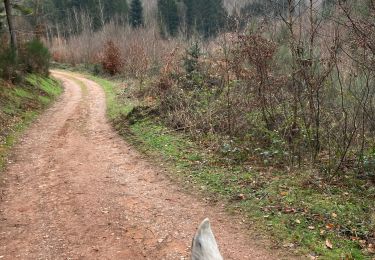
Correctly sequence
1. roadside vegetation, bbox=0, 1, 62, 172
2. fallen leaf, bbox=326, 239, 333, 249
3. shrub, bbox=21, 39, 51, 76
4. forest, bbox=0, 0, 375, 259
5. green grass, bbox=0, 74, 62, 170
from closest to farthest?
fallen leaf, bbox=326, 239, 333, 249
forest, bbox=0, 0, 375, 259
green grass, bbox=0, 74, 62, 170
roadside vegetation, bbox=0, 1, 62, 172
shrub, bbox=21, 39, 51, 76

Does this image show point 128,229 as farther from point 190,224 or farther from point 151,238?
point 190,224

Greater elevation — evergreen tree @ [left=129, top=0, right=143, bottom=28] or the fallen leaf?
evergreen tree @ [left=129, top=0, right=143, bottom=28]

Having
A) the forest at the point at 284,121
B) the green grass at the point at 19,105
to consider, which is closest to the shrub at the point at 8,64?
the forest at the point at 284,121

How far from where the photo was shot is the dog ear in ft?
5.03

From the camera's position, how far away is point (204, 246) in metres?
1.56

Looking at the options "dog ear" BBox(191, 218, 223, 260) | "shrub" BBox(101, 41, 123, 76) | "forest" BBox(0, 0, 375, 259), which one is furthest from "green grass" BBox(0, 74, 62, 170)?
"shrub" BBox(101, 41, 123, 76)

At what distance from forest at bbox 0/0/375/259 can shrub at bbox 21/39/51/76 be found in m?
5.08

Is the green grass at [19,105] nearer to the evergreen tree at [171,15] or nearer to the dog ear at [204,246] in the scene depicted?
the dog ear at [204,246]

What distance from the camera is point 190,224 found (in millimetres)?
5891

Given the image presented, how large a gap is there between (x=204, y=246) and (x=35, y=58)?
2213cm

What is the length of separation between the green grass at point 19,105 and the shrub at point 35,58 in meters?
0.83

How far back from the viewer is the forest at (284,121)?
5812mm

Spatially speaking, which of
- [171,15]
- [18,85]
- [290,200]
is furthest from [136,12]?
[290,200]

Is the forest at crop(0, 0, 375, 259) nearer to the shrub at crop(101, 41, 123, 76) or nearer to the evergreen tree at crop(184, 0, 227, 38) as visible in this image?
the shrub at crop(101, 41, 123, 76)
